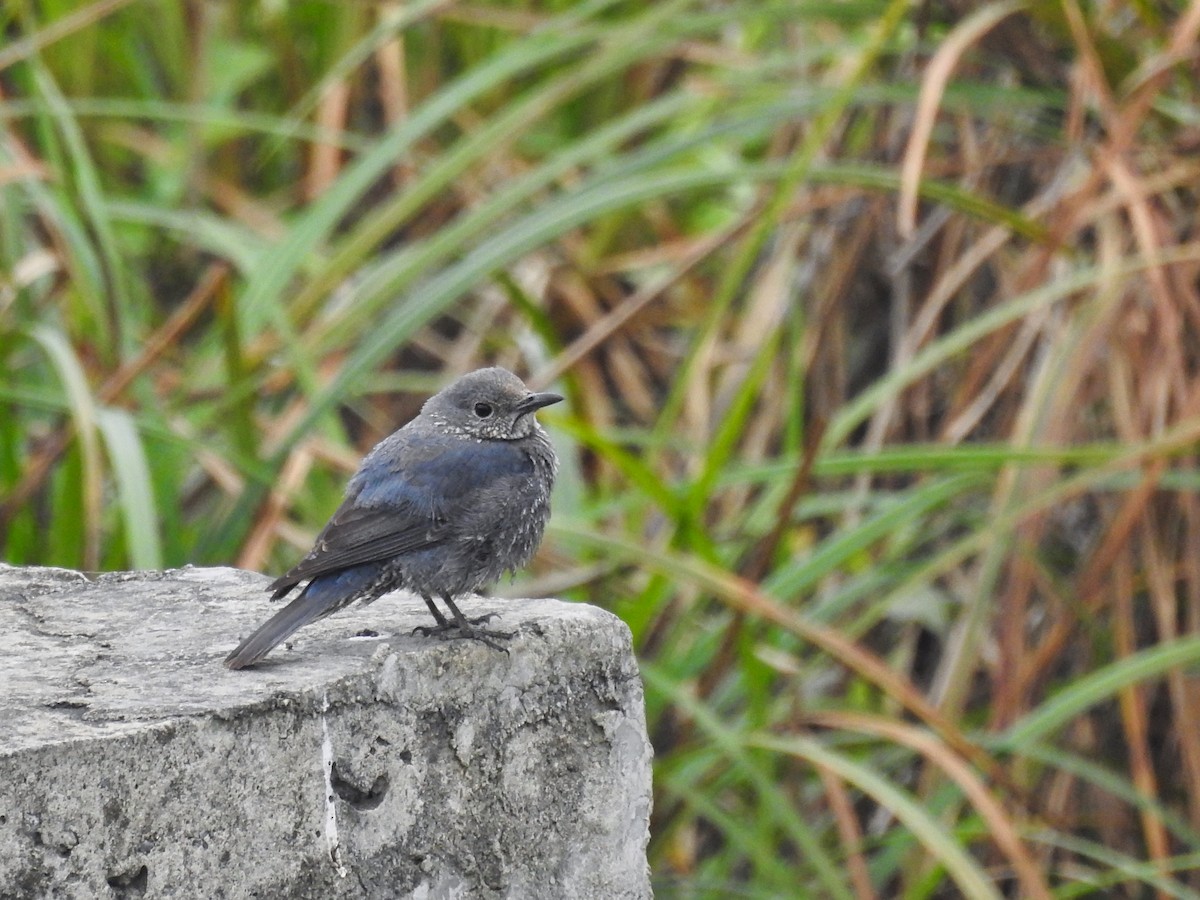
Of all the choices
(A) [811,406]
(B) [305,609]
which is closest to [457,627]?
(B) [305,609]

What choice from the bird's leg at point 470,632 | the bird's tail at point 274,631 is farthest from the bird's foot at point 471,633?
the bird's tail at point 274,631

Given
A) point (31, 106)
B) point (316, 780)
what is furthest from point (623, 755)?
point (31, 106)

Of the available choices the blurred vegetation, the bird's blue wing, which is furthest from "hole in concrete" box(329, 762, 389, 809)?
the blurred vegetation

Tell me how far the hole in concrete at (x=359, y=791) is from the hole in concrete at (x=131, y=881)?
23 centimetres

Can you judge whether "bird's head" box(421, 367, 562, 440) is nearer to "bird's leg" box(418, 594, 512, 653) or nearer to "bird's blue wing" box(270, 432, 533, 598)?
"bird's blue wing" box(270, 432, 533, 598)

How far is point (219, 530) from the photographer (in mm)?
3773

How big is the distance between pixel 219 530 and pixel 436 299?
683 millimetres

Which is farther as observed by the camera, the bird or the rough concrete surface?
the bird

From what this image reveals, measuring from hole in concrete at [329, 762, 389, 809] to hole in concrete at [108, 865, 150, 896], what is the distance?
0.23 meters

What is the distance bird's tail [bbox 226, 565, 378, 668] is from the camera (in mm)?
2125

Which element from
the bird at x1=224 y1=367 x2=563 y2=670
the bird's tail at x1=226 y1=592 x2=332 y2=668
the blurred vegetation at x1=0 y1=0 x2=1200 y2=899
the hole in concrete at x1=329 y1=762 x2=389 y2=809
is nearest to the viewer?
the hole in concrete at x1=329 y1=762 x2=389 y2=809

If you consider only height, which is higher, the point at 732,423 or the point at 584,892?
the point at 732,423

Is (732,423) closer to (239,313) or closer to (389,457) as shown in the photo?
(389,457)

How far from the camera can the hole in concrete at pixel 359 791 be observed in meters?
1.96
